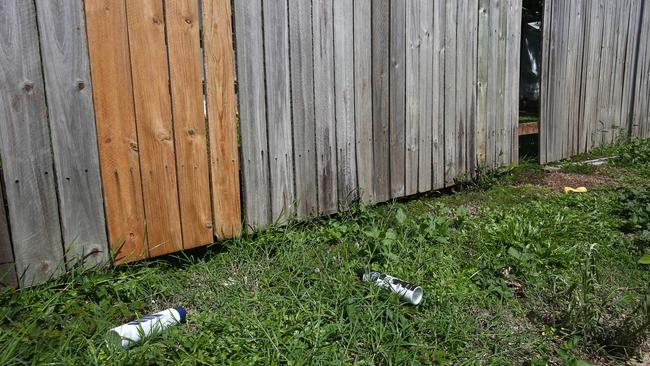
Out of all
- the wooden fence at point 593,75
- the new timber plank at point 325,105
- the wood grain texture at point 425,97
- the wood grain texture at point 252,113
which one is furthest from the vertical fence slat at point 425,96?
the wooden fence at point 593,75

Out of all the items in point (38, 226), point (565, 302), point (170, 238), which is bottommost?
point (565, 302)

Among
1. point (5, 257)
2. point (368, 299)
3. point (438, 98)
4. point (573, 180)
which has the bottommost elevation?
point (573, 180)

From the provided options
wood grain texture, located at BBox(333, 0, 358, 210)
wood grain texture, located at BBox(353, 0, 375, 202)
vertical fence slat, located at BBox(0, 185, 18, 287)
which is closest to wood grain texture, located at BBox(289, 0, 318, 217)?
wood grain texture, located at BBox(333, 0, 358, 210)

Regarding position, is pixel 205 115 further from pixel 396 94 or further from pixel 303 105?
pixel 396 94

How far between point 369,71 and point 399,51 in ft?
1.17

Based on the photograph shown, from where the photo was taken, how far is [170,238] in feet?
9.71

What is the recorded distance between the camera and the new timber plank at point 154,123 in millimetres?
2721

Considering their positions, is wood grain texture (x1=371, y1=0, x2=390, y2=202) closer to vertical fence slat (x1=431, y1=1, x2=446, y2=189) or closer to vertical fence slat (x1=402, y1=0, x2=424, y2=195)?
vertical fence slat (x1=402, y1=0, x2=424, y2=195)

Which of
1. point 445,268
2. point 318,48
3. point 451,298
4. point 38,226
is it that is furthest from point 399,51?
point 38,226

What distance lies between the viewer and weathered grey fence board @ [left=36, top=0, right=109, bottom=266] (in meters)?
2.47

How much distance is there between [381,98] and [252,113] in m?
1.13

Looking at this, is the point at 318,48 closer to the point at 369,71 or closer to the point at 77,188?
the point at 369,71

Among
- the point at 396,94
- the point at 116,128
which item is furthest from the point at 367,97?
the point at 116,128

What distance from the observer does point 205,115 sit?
3070mm
